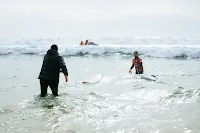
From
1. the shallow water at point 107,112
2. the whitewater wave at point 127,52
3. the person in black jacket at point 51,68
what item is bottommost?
the shallow water at point 107,112

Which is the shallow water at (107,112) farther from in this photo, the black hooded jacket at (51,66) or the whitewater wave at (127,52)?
the whitewater wave at (127,52)

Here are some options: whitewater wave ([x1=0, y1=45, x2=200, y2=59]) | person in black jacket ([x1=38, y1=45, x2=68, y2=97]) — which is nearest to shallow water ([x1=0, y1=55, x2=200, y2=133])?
person in black jacket ([x1=38, y1=45, x2=68, y2=97])

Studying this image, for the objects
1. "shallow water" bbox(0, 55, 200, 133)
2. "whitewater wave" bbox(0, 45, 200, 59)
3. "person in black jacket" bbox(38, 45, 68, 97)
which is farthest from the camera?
"whitewater wave" bbox(0, 45, 200, 59)

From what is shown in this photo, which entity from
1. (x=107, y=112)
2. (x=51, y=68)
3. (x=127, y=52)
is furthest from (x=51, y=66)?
(x=127, y=52)

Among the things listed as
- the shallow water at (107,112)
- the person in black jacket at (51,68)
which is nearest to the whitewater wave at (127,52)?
the shallow water at (107,112)

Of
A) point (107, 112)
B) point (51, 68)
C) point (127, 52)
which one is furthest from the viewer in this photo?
point (127, 52)

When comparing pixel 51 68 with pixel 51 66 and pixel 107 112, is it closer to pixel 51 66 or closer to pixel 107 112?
pixel 51 66

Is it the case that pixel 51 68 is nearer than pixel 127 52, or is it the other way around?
pixel 51 68

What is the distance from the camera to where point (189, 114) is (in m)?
6.74

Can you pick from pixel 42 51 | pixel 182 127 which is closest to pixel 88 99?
pixel 182 127

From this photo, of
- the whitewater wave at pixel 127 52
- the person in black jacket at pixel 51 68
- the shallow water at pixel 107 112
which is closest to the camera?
the shallow water at pixel 107 112

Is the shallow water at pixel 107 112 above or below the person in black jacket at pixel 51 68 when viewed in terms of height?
below

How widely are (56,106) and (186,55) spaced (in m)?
27.8

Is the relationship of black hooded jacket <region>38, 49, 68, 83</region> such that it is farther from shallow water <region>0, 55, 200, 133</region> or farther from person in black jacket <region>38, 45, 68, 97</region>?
shallow water <region>0, 55, 200, 133</region>
